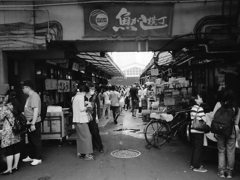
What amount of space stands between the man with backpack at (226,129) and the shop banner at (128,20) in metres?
3.66

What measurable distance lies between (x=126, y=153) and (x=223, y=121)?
3.60 meters

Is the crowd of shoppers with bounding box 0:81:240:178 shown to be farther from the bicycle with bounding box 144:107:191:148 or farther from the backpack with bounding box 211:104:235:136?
the bicycle with bounding box 144:107:191:148

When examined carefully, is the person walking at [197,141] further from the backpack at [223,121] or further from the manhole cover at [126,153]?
the manhole cover at [126,153]

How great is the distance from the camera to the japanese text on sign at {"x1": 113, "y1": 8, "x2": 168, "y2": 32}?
8.04 m

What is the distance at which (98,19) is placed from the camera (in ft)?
26.5

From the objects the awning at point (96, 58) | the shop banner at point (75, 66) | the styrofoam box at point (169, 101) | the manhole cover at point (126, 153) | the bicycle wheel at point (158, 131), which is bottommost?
the manhole cover at point (126, 153)

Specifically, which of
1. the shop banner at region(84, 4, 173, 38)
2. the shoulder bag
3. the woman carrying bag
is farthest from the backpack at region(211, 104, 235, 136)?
the shop banner at region(84, 4, 173, 38)

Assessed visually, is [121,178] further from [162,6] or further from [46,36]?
[162,6]

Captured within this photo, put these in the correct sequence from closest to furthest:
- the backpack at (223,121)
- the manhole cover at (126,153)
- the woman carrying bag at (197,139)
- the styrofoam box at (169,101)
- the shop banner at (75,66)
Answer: the backpack at (223,121) < the woman carrying bag at (197,139) < the manhole cover at (126,153) < the styrofoam box at (169,101) < the shop banner at (75,66)

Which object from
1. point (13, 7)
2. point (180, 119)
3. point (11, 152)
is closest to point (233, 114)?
point (180, 119)

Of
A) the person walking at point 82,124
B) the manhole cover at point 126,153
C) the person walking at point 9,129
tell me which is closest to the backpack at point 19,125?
the person walking at point 9,129

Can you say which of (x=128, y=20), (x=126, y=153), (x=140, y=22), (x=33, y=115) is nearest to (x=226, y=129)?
(x=126, y=153)

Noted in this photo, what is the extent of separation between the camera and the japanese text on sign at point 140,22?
804 centimetres

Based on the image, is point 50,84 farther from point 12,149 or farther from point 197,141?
A: point 197,141
